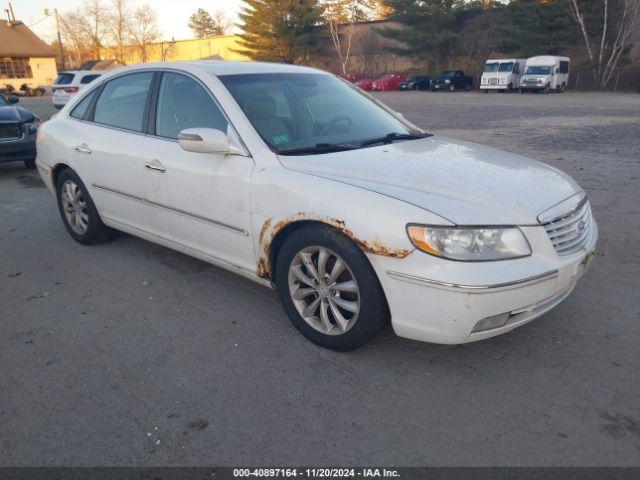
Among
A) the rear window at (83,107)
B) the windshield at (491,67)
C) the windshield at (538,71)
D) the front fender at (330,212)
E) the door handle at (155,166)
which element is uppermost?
the windshield at (491,67)

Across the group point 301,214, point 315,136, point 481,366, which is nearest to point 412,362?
point 481,366

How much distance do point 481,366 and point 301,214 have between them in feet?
4.35

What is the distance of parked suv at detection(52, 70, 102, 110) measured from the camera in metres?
19.1

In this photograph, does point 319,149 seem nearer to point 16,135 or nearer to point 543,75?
point 16,135

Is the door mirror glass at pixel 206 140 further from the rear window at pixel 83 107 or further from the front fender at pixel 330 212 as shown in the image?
the rear window at pixel 83 107

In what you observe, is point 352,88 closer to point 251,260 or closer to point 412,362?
point 251,260

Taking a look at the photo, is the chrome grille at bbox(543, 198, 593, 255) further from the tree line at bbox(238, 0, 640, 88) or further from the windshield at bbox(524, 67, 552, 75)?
the tree line at bbox(238, 0, 640, 88)

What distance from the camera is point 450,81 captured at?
39.5m

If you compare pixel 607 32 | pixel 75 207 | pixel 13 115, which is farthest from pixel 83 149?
pixel 607 32

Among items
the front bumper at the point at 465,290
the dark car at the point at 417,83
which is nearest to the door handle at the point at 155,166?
the front bumper at the point at 465,290

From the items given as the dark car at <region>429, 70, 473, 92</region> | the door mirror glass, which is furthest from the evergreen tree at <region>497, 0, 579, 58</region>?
the door mirror glass

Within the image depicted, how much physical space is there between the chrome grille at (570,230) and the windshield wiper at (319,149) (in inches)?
51.8

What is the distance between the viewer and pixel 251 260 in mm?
3287

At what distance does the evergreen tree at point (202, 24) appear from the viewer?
105188mm
